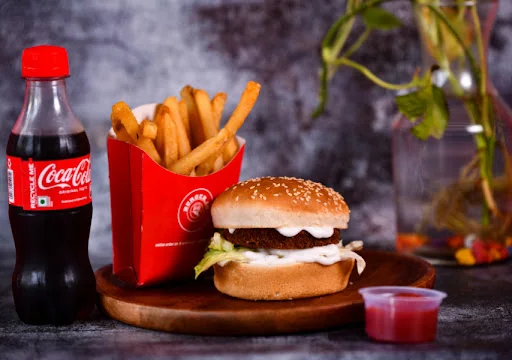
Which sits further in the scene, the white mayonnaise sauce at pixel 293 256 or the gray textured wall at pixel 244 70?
the gray textured wall at pixel 244 70

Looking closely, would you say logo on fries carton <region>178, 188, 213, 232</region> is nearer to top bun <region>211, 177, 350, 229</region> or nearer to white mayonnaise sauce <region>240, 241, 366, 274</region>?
top bun <region>211, 177, 350, 229</region>

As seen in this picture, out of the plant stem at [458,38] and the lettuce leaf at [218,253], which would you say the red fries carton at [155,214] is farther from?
the plant stem at [458,38]

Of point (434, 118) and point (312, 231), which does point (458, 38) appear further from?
point (312, 231)

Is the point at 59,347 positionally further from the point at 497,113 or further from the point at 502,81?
the point at 502,81

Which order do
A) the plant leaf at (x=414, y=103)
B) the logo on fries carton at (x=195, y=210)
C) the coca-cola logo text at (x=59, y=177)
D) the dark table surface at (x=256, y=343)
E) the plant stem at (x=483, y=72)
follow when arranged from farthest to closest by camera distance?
the plant stem at (x=483, y=72) → the plant leaf at (x=414, y=103) → the logo on fries carton at (x=195, y=210) → the coca-cola logo text at (x=59, y=177) → the dark table surface at (x=256, y=343)

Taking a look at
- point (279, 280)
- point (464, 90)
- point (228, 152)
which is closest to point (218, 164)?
point (228, 152)

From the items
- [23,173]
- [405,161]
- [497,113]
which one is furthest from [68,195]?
[497,113]

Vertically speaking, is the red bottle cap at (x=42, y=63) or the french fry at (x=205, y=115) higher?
the red bottle cap at (x=42, y=63)

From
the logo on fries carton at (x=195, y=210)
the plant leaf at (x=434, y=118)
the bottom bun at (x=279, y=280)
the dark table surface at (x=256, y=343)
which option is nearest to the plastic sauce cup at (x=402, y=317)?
the dark table surface at (x=256, y=343)
